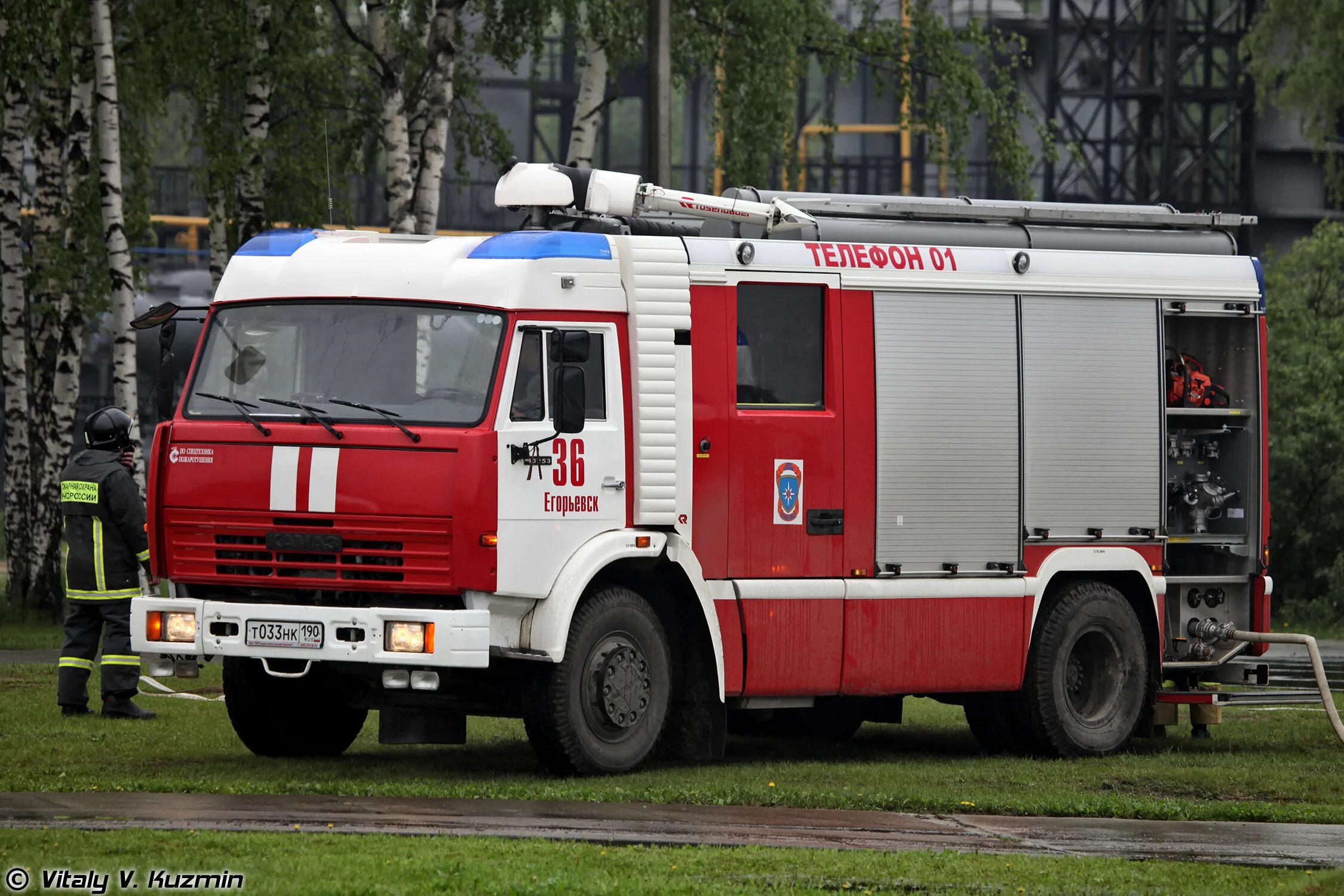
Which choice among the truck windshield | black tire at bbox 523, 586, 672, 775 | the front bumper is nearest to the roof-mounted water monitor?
the truck windshield

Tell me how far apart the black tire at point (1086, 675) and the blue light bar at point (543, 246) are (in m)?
4.01

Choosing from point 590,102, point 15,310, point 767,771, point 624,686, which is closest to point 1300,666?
point 590,102

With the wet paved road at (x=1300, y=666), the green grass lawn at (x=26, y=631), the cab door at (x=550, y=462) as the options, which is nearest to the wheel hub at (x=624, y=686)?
the cab door at (x=550, y=462)

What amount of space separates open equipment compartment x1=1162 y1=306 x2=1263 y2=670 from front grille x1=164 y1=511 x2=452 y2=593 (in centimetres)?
571

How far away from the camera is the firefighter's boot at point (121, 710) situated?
14.5 metres

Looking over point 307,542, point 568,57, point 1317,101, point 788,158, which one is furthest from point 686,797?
point 568,57

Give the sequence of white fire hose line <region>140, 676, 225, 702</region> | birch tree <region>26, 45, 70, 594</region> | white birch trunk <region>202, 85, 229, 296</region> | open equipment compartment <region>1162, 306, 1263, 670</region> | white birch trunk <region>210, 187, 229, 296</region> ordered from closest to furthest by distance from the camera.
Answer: open equipment compartment <region>1162, 306, 1263, 670</region> → white fire hose line <region>140, 676, 225, 702</region> → white birch trunk <region>202, 85, 229, 296</region> → birch tree <region>26, 45, 70, 594</region> → white birch trunk <region>210, 187, 229, 296</region>

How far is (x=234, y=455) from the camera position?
11.6 m

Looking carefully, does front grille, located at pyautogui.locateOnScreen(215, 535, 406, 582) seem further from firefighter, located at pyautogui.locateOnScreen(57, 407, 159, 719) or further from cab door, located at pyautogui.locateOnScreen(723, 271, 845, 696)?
firefighter, located at pyautogui.locateOnScreen(57, 407, 159, 719)

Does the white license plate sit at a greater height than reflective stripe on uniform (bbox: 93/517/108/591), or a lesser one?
lesser

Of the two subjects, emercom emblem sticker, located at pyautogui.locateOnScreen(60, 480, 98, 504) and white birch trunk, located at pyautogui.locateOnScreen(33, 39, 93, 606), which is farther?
white birch trunk, located at pyautogui.locateOnScreen(33, 39, 93, 606)

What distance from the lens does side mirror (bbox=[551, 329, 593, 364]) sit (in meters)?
11.8

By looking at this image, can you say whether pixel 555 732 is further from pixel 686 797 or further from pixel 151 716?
pixel 151 716

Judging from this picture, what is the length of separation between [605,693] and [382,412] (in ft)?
6.40
